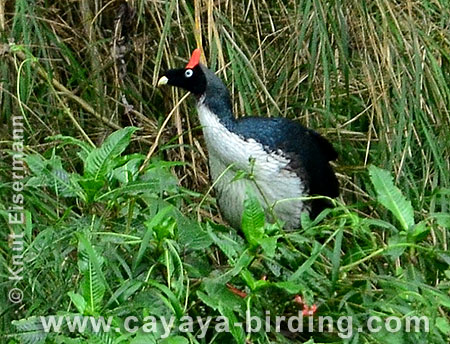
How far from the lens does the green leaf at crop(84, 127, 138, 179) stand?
77.6 inches

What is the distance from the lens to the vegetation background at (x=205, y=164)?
6.21ft

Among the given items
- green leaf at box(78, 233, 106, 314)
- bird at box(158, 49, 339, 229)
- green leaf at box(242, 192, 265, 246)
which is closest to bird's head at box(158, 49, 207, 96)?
bird at box(158, 49, 339, 229)

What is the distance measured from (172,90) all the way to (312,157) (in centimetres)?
49

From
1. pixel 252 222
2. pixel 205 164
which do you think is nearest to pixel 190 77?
pixel 205 164

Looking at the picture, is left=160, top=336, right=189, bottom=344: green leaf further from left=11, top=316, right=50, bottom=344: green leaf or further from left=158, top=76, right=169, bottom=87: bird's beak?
left=158, top=76, right=169, bottom=87: bird's beak

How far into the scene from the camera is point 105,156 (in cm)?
200

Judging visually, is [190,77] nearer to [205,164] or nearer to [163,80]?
[163,80]

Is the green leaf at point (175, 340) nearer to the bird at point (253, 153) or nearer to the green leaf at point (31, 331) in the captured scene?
the green leaf at point (31, 331)

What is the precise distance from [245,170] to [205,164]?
457 millimetres

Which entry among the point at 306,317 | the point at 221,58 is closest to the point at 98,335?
the point at 306,317

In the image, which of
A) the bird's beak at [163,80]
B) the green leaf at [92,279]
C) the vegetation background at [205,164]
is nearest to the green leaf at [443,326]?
the vegetation background at [205,164]

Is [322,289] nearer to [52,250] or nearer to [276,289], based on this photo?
[276,289]

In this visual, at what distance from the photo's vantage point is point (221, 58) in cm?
294

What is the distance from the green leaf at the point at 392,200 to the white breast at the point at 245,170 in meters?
0.78
